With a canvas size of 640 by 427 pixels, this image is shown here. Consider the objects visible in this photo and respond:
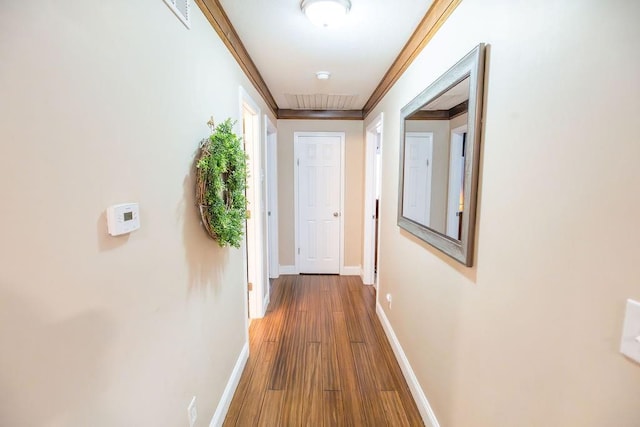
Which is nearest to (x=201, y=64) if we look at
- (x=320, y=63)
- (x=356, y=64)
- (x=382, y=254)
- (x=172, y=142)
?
Answer: (x=172, y=142)

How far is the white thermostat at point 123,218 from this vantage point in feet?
2.52

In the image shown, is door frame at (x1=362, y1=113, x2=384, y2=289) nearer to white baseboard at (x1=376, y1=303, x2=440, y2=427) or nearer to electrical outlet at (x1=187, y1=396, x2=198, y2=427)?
white baseboard at (x1=376, y1=303, x2=440, y2=427)

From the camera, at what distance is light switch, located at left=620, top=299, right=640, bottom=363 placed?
59 centimetres

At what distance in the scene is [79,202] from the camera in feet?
2.21

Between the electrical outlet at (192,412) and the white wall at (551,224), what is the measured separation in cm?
124

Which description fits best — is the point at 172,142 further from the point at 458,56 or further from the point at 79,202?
the point at 458,56

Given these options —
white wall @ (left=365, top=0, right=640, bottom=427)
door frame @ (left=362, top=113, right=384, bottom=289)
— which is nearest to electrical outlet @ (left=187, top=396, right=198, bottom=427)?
white wall @ (left=365, top=0, right=640, bottom=427)

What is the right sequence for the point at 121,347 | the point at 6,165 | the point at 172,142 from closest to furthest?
the point at 6,165, the point at 121,347, the point at 172,142

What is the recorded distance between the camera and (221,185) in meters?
1.34

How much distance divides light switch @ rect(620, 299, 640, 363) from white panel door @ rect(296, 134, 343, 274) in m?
3.44

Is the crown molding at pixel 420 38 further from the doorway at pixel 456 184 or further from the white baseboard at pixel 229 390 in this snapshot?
the white baseboard at pixel 229 390

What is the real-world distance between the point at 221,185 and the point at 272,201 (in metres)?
2.48

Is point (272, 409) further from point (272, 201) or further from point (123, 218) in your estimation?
point (272, 201)

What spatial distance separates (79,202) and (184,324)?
753 millimetres
